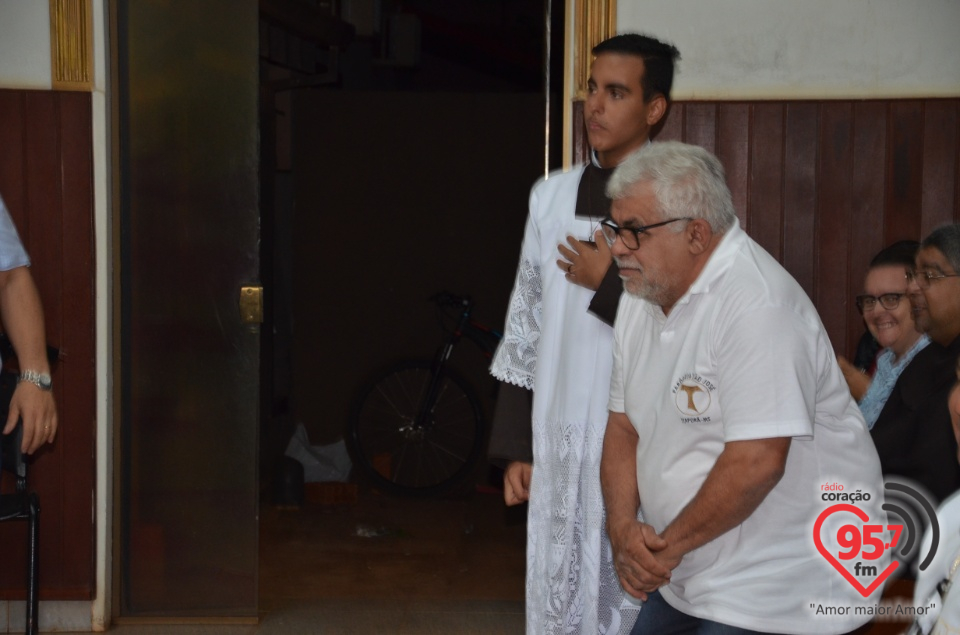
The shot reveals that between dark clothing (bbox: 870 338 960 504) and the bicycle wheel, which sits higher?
dark clothing (bbox: 870 338 960 504)

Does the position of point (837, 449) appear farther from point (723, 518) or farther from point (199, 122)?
point (199, 122)

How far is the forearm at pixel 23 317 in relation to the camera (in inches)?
111

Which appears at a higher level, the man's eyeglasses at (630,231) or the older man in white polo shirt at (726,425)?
the man's eyeglasses at (630,231)

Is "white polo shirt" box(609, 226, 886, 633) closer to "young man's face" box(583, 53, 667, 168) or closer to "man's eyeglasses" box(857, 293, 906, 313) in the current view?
"young man's face" box(583, 53, 667, 168)

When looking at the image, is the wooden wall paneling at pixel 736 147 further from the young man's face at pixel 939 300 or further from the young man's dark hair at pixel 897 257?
the young man's face at pixel 939 300

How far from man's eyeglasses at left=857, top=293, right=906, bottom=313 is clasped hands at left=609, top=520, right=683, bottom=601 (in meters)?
1.33

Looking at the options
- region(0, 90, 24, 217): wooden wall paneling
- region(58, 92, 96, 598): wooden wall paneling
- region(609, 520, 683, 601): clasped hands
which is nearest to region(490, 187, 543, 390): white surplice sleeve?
region(609, 520, 683, 601): clasped hands

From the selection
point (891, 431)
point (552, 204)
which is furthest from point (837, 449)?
point (552, 204)

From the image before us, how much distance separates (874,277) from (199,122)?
233 cm

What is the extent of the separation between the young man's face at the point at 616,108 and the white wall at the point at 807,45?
1.15 metres

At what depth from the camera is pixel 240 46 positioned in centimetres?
386

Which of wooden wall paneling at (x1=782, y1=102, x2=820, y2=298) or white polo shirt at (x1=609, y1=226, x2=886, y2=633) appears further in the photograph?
wooden wall paneling at (x1=782, y1=102, x2=820, y2=298)

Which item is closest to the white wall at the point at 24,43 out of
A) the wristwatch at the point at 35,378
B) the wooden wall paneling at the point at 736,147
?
the wristwatch at the point at 35,378

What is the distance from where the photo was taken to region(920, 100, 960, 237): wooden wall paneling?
3.65 m
